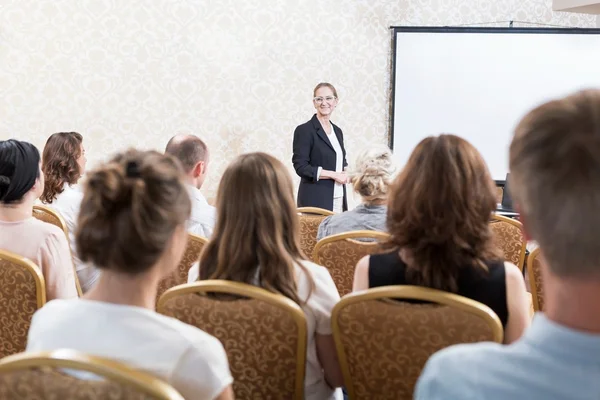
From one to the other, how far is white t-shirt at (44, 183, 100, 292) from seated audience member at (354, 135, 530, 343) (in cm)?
165

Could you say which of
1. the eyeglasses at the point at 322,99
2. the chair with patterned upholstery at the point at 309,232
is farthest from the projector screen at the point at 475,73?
the chair with patterned upholstery at the point at 309,232

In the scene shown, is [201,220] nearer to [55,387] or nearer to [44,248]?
[44,248]

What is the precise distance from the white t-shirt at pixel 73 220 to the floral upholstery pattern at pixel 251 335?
4.82 ft

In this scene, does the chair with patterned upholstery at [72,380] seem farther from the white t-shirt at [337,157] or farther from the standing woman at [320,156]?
the white t-shirt at [337,157]

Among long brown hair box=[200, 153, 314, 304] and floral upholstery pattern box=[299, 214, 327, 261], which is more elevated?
long brown hair box=[200, 153, 314, 304]

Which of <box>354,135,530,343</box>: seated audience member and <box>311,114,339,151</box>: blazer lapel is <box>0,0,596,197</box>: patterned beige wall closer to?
<box>311,114,339,151</box>: blazer lapel

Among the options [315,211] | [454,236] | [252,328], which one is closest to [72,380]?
[252,328]

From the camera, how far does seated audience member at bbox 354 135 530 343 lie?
1.78 m

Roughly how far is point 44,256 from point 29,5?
406 centimetres

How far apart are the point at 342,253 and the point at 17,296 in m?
1.13

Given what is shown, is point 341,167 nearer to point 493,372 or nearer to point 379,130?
point 379,130

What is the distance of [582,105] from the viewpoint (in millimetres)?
805

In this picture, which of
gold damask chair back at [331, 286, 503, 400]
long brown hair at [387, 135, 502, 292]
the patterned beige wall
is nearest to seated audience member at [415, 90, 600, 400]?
gold damask chair back at [331, 286, 503, 400]

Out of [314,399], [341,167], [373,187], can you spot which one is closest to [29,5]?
[341,167]
